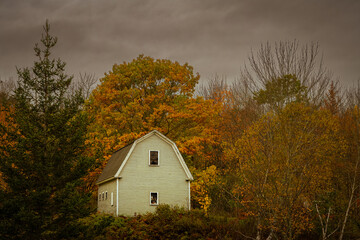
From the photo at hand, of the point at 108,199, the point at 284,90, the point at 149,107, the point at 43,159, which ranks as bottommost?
the point at 108,199

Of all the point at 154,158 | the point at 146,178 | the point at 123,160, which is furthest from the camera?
the point at 154,158

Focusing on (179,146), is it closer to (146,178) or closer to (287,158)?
(146,178)

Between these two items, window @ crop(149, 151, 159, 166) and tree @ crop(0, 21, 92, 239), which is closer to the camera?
tree @ crop(0, 21, 92, 239)

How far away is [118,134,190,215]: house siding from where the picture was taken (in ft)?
77.6

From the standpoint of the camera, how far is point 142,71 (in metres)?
29.8

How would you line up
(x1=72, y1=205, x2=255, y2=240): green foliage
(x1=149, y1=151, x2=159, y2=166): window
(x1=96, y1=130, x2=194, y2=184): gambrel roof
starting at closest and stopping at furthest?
(x1=72, y1=205, x2=255, y2=240): green foliage → (x1=96, y1=130, x2=194, y2=184): gambrel roof → (x1=149, y1=151, x2=159, y2=166): window

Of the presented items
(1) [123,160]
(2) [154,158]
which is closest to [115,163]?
(1) [123,160]

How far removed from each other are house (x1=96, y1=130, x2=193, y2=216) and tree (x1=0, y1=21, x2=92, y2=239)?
9766 millimetres

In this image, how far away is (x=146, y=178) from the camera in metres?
24.3

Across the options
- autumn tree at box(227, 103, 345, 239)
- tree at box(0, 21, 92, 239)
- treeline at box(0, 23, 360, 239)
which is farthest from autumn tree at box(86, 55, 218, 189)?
tree at box(0, 21, 92, 239)

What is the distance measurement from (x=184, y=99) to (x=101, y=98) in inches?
266

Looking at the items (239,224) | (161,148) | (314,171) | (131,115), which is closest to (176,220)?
(239,224)

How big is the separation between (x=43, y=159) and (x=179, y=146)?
585 inches

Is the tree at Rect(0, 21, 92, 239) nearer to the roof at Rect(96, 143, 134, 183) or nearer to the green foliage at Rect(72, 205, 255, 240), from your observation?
the green foliage at Rect(72, 205, 255, 240)
